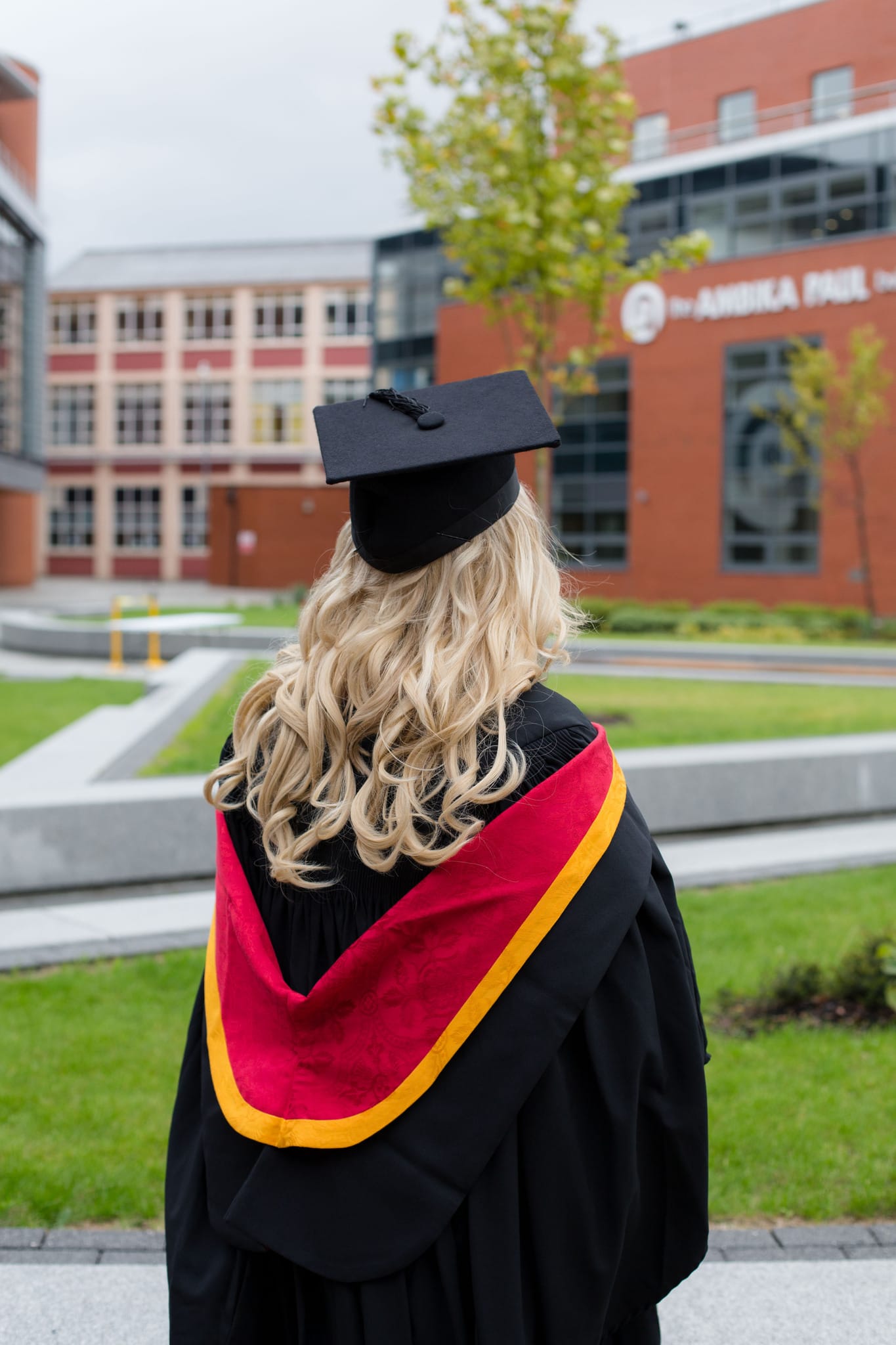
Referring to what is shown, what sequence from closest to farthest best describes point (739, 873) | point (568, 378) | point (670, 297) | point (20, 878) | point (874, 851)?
point (20, 878), point (739, 873), point (874, 851), point (568, 378), point (670, 297)

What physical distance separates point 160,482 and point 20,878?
182ft

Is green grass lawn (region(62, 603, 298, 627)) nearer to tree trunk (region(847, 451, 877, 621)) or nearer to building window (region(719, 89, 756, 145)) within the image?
tree trunk (region(847, 451, 877, 621))

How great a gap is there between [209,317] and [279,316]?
3780 mm

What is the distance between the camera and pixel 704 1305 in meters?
2.78

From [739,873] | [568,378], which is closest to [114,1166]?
[739,873]

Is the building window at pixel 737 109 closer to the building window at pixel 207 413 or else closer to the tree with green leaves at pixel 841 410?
the tree with green leaves at pixel 841 410

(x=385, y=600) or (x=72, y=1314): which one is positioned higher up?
(x=385, y=600)

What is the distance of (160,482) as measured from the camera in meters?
58.9

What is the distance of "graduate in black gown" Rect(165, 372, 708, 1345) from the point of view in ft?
5.10

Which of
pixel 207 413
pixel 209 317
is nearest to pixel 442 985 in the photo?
pixel 207 413

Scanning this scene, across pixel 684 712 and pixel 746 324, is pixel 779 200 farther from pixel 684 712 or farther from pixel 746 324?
pixel 684 712

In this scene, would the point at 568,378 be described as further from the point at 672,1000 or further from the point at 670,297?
the point at 670,297

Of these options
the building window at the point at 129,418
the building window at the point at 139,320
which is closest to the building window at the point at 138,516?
the building window at the point at 129,418

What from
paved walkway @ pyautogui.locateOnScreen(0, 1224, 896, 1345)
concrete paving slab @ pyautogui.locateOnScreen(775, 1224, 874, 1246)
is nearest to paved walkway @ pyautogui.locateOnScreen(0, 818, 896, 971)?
paved walkway @ pyautogui.locateOnScreen(0, 1224, 896, 1345)
